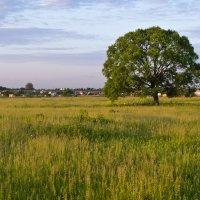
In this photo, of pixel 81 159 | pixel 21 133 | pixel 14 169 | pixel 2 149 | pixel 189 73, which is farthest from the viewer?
pixel 189 73

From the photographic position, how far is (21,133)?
13578mm

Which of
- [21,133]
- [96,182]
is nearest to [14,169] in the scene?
[96,182]

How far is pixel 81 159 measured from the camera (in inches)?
352

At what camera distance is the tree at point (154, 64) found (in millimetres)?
45812

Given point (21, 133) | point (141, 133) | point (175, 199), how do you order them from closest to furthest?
1. point (175, 199)
2. point (21, 133)
3. point (141, 133)

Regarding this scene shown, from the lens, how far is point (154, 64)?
152 feet

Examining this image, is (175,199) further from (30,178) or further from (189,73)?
(189,73)

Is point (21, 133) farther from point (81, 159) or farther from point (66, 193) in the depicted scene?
point (66, 193)

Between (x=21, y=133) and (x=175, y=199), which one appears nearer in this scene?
(x=175, y=199)

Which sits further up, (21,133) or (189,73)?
(189,73)

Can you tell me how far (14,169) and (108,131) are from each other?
741 cm

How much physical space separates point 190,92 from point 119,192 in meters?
42.6

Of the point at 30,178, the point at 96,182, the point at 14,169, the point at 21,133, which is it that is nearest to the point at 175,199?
the point at 96,182

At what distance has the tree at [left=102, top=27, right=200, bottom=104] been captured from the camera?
4581cm
